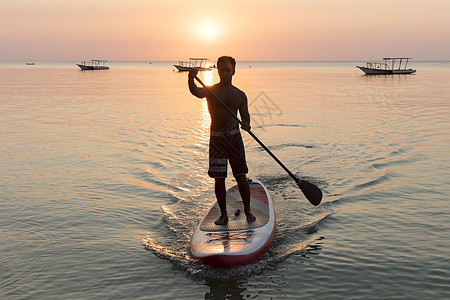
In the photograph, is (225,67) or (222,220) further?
(222,220)

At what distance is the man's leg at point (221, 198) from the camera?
6.12 m

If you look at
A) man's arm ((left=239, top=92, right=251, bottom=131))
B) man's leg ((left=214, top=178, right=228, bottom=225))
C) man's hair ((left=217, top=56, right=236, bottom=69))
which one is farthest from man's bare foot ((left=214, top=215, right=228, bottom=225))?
man's hair ((left=217, top=56, right=236, bottom=69))

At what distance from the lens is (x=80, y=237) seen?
6598 mm

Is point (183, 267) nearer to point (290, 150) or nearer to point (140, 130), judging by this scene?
point (290, 150)

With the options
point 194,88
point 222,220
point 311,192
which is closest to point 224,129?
point 194,88

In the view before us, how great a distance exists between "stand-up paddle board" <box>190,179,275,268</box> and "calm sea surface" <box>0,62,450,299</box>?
175mm

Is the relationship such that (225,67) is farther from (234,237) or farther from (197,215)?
(197,215)

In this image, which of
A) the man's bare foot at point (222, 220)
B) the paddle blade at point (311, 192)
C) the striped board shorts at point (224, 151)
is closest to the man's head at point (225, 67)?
the striped board shorts at point (224, 151)

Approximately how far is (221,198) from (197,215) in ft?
5.07

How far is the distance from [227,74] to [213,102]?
46cm

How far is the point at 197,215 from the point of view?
7.56 meters

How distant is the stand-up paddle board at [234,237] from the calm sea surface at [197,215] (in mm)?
175

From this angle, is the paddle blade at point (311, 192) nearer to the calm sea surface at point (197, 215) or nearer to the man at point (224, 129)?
the calm sea surface at point (197, 215)

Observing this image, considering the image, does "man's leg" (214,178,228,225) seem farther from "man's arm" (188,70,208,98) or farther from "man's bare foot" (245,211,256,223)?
"man's arm" (188,70,208,98)
